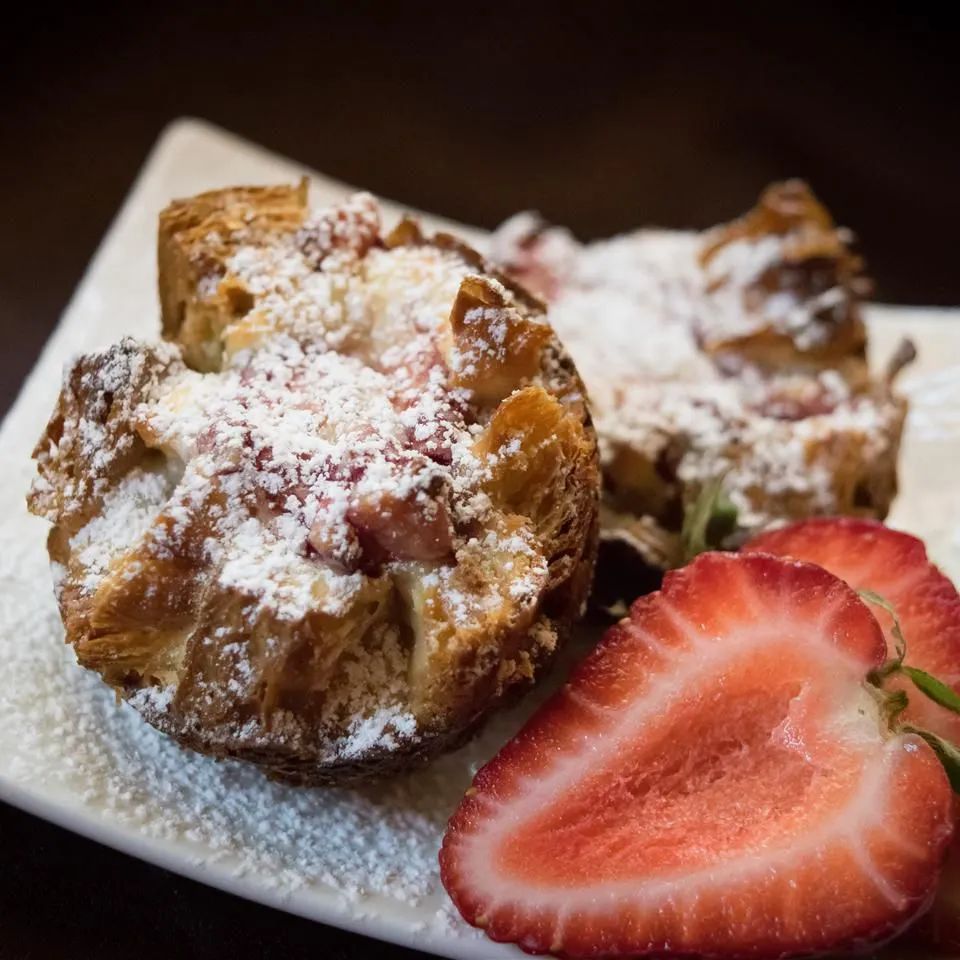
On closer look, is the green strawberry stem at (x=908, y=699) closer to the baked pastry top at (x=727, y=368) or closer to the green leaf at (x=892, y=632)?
the green leaf at (x=892, y=632)

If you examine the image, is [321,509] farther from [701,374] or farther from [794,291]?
[794,291]

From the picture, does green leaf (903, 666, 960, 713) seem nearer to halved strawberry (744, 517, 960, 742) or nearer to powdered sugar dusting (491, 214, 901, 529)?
halved strawberry (744, 517, 960, 742)

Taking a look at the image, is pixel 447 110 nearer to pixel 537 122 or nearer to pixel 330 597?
pixel 537 122

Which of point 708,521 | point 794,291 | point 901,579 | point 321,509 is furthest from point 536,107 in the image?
point 321,509

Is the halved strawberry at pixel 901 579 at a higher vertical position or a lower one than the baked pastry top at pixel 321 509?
lower

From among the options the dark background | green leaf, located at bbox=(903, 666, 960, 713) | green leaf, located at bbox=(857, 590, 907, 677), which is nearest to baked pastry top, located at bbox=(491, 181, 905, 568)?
green leaf, located at bbox=(857, 590, 907, 677)

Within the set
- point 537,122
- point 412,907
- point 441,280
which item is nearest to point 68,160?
point 537,122

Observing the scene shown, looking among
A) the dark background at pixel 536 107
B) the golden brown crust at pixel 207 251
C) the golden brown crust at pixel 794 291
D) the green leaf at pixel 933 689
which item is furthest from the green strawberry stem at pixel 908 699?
the dark background at pixel 536 107
